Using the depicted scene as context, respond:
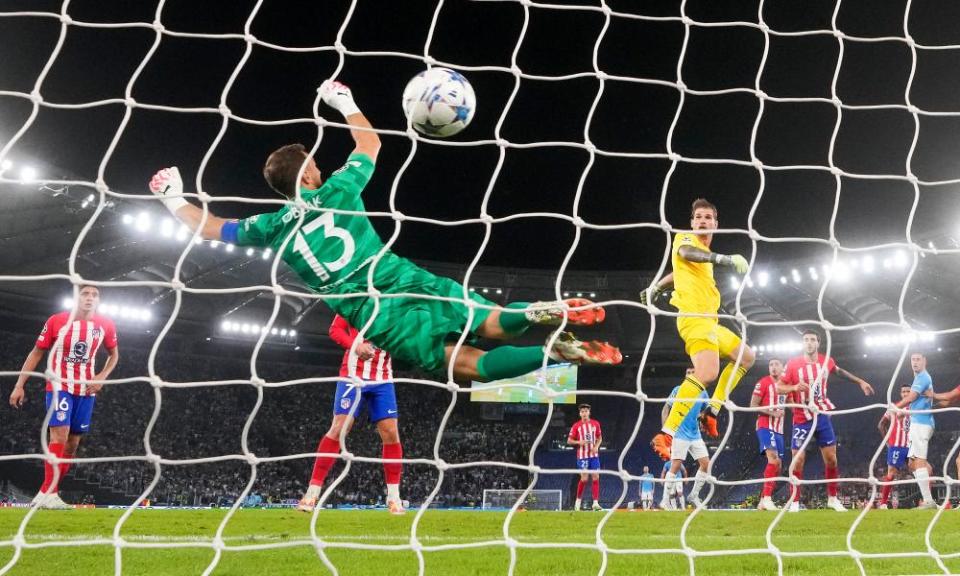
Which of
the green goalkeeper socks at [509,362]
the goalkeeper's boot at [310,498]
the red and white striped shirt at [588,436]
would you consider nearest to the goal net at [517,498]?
the red and white striped shirt at [588,436]

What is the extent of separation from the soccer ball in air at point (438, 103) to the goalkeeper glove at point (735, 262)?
7.50ft

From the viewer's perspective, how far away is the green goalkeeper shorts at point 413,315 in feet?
12.1

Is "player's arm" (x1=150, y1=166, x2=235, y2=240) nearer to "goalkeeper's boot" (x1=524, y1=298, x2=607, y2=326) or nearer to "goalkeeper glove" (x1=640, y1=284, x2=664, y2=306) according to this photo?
"goalkeeper's boot" (x1=524, y1=298, x2=607, y2=326)

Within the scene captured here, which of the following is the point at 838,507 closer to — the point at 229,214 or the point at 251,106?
the point at 251,106

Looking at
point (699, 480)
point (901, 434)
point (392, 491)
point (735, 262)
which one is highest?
point (735, 262)

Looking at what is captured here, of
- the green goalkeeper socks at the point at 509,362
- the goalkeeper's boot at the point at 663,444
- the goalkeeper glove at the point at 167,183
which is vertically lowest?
the goalkeeper's boot at the point at 663,444

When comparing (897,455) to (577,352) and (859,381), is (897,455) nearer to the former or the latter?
(859,381)

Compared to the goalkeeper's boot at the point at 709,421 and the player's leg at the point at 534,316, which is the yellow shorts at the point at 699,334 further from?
the player's leg at the point at 534,316

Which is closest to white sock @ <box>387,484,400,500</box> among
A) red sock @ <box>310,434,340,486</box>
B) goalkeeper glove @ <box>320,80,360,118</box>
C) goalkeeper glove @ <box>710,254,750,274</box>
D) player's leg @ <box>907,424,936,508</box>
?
red sock @ <box>310,434,340,486</box>

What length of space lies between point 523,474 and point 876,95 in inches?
734

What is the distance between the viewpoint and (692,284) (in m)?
6.18

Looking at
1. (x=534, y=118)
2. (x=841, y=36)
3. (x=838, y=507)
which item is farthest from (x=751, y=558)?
(x=534, y=118)

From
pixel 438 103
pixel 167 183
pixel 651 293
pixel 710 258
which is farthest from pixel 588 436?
pixel 167 183

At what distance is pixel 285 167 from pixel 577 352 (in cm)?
189
